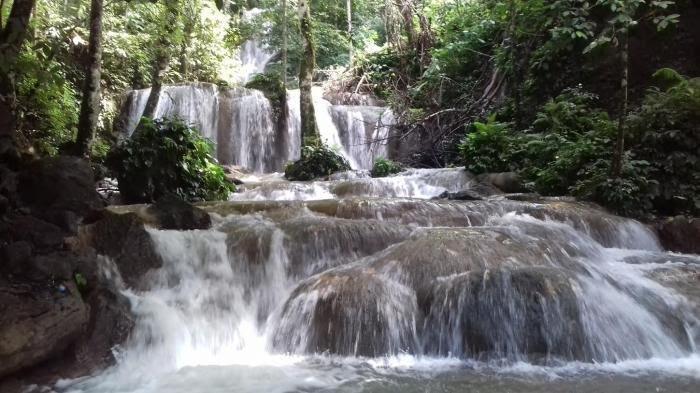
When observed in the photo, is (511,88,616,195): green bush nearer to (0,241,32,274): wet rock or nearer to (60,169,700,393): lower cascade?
(60,169,700,393): lower cascade

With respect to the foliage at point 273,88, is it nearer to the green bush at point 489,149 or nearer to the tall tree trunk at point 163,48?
the tall tree trunk at point 163,48

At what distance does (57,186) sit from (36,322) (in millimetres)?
1703

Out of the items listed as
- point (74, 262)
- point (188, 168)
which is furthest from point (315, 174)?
point (74, 262)

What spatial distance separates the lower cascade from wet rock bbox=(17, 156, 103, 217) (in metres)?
0.81

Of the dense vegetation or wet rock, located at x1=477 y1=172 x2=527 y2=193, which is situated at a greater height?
the dense vegetation

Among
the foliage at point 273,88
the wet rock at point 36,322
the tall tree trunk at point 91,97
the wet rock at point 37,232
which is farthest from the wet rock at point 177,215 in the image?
the foliage at point 273,88

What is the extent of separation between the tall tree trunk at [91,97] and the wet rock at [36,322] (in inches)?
166

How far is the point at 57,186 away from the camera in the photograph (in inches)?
189

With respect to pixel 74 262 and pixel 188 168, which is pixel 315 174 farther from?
pixel 74 262

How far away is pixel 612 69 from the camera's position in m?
11.0

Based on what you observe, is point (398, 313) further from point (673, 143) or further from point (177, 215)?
point (673, 143)

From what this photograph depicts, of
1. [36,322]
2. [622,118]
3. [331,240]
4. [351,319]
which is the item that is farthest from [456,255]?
[622,118]

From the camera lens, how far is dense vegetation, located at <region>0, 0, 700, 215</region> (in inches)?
297

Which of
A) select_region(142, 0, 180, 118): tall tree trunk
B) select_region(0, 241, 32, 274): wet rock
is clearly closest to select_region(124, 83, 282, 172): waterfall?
select_region(142, 0, 180, 118): tall tree trunk
